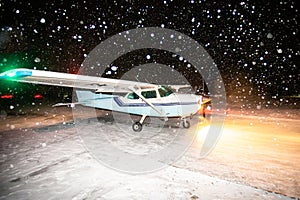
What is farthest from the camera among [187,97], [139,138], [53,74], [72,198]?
[187,97]

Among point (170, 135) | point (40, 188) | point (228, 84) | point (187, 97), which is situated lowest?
point (40, 188)

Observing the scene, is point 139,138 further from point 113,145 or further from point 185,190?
point 185,190

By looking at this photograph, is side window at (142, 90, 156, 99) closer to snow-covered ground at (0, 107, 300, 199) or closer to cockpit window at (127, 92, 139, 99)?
cockpit window at (127, 92, 139, 99)

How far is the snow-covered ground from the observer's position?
15.5ft

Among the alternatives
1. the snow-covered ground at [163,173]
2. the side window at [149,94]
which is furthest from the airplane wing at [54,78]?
the snow-covered ground at [163,173]

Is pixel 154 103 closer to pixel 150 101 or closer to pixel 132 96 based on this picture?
pixel 150 101

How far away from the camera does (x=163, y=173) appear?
578 centimetres

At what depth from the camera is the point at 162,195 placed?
4.63 metres

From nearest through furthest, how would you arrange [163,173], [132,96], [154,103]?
[163,173], [154,103], [132,96]

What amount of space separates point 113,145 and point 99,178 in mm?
2823

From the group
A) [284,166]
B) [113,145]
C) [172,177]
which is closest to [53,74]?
[113,145]

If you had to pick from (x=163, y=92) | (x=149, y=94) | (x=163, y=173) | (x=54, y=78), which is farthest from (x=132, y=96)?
(x=163, y=173)

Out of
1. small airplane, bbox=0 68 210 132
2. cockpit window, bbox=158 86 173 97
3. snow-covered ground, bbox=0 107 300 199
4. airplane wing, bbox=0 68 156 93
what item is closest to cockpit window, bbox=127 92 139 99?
small airplane, bbox=0 68 210 132

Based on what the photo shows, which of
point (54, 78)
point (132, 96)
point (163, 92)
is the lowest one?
point (132, 96)
